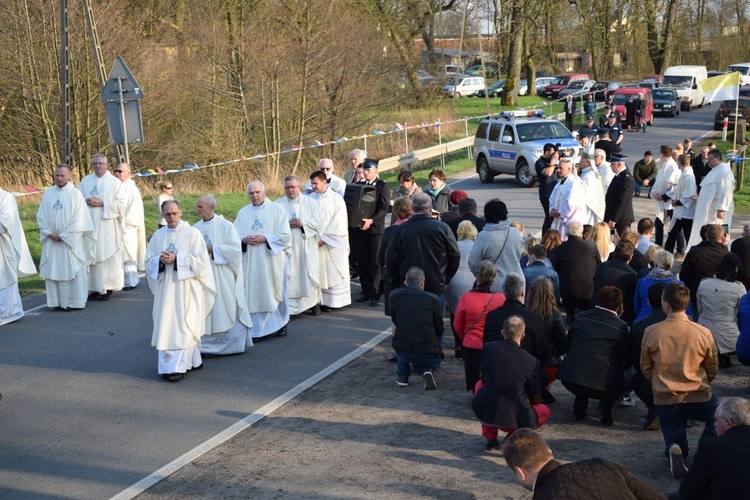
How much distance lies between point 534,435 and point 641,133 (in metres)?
36.8

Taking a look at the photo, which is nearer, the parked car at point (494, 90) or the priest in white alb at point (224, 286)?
the priest in white alb at point (224, 286)

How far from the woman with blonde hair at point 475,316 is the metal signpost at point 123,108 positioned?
8.43 meters

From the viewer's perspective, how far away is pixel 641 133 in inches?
1534

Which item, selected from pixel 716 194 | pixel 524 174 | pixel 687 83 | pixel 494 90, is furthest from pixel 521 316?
pixel 494 90

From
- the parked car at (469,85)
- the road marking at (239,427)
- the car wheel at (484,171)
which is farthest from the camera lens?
the parked car at (469,85)

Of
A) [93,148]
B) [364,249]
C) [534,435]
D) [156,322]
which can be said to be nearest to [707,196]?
[364,249]

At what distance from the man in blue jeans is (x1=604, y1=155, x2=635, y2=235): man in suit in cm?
567

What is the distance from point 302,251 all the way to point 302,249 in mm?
27

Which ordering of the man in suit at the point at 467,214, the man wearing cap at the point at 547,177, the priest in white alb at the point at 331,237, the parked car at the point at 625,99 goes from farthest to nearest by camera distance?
1. the parked car at the point at 625,99
2. the man wearing cap at the point at 547,177
3. the priest in white alb at the point at 331,237
4. the man in suit at the point at 467,214

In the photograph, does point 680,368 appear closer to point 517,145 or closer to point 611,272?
point 611,272

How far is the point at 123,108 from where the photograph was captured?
49.5ft

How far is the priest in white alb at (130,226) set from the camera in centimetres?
1388

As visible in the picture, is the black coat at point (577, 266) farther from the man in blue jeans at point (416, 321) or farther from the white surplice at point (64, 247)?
the white surplice at point (64, 247)

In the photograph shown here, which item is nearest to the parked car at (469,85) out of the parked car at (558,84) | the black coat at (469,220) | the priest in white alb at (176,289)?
the parked car at (558,84)
